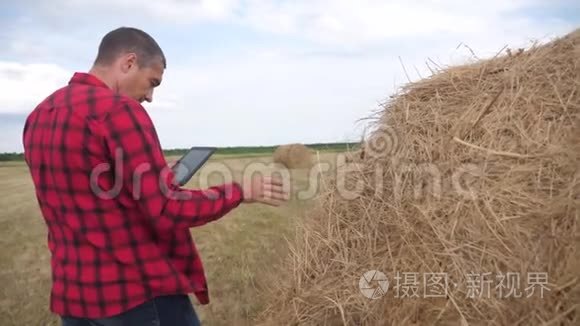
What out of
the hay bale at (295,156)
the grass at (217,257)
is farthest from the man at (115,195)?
the hay bale at (295,156)

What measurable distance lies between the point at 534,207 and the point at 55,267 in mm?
2280

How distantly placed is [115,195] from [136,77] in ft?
1.71

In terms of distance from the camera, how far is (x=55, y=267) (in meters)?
2.34

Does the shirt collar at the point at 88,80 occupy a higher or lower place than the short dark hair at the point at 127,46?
lower

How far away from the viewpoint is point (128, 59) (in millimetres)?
2314

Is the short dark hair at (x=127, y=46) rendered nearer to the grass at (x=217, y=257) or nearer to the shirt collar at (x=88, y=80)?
the shirt collar at (x=88, y=80)

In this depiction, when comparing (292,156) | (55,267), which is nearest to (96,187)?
(55,267)

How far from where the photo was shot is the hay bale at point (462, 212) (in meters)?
2.68

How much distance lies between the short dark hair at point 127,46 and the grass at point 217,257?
123 centimetres

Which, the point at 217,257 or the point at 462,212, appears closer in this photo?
the point at 462,212

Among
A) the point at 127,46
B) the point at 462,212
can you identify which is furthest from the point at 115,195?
the point at 462,212

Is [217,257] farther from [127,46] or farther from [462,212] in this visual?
[127,46]

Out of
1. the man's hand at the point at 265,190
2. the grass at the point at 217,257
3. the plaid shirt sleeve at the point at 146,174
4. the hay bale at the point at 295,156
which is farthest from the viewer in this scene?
the hay bale at the point at 295,156

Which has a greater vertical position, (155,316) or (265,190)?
(265,190)
